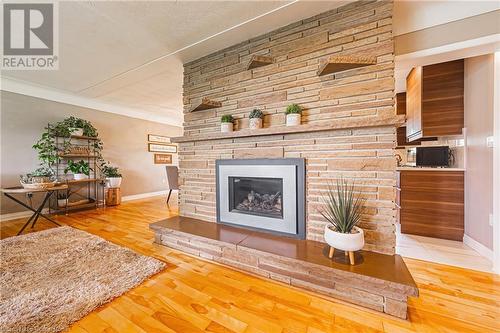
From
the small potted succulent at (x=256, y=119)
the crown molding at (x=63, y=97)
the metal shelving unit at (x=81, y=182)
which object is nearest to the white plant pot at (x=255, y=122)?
the small potted succulent at (x=256, y=119)

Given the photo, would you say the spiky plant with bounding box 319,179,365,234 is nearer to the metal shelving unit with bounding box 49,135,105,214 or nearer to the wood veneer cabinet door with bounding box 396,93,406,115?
the wood veneer cabinet door with bounding box 396,93,406,115

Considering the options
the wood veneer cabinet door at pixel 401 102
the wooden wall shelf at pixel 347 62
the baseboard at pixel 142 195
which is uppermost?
the wood veneer cabinet door at pixel 401 102

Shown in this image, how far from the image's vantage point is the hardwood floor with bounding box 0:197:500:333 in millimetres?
1141

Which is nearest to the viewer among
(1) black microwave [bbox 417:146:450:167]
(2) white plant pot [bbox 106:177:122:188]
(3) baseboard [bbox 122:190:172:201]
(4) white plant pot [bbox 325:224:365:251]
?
(4) white plant pot [bbox 325:224:365:251]

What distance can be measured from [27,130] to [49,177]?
1.37 m

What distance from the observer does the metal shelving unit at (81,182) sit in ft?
11.9

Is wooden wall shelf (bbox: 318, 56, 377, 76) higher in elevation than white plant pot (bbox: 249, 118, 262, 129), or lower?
higher

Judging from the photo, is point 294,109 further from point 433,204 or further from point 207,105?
point 433,204

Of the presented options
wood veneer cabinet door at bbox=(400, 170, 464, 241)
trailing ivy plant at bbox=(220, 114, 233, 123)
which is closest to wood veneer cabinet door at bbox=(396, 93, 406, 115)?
wood veneer cabinet door at bbox=(400, 170, 464, 241)

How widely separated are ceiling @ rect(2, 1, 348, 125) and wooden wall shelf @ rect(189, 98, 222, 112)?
0.65 metres

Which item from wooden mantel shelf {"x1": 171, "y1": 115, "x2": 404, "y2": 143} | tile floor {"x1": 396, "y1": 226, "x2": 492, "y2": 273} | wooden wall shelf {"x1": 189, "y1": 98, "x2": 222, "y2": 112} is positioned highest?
wooden wall shelf {"x1": 189, "y1": 98, "x2": 222, "y2": 112}

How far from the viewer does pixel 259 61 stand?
193 centimetres

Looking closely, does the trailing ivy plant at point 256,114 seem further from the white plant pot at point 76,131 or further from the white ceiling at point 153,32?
the white plant pot at point 76,131

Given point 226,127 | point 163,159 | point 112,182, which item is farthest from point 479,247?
point 163,159
